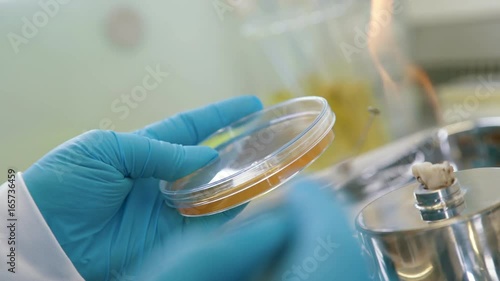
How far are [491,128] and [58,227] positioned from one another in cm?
79

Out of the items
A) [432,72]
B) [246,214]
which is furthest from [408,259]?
[432,72]

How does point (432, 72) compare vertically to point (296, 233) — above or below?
below

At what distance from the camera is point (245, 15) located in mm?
1811

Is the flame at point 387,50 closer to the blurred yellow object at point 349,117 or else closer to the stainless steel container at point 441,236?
the blurred yellow object at point 349,117

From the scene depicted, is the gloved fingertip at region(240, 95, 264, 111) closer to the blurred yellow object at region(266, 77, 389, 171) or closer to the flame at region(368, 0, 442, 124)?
the blurred yellow object at region(266, 77, 389, 171)

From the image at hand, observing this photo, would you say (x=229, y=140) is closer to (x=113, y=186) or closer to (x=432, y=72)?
(x=113, y=186)

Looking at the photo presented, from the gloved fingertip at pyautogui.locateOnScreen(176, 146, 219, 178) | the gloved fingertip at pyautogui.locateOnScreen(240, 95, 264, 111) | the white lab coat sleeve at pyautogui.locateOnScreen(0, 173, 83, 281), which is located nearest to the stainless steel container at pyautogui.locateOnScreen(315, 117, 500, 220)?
the gloved fingertip at pyautogui.locateOnScreen(240, 95, 264, 111)

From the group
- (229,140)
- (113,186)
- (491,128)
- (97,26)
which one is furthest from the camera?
(97,26)

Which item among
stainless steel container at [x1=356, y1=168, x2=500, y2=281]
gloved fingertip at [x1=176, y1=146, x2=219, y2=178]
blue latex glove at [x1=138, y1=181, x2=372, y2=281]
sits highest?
gloved fingertip at [x1=176, y1=146, x2=219, y2=178]

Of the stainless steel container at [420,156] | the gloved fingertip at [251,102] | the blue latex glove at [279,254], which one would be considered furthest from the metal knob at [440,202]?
the stainless steel container at [420,156]

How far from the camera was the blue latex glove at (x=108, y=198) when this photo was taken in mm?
763

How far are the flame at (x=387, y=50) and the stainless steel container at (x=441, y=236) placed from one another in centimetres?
123

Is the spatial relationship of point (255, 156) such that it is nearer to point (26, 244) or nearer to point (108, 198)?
point (108, 198)

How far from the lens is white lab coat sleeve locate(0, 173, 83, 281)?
29.0 inches
